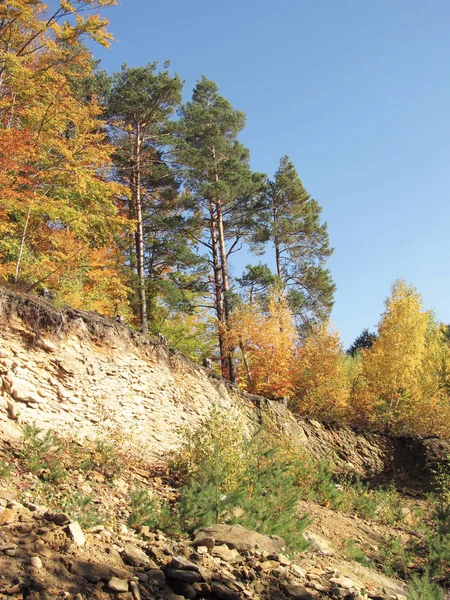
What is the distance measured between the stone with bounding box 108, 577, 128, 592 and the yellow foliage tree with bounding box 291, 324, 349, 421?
1515 centimetres

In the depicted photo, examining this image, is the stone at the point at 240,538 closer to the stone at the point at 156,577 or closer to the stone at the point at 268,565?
the stone at the point at 268,565

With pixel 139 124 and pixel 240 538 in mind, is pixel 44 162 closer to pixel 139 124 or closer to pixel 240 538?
pixel 139 124

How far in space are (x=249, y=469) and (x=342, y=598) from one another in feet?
12.4

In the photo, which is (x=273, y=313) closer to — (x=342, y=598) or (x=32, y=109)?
(x=32, y=109)

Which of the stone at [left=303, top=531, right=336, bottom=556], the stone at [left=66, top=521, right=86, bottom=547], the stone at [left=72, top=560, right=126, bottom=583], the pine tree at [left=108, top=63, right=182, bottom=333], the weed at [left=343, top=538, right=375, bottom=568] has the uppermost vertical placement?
the pine tree at [left=108, top=63, right=182, bottom=333]

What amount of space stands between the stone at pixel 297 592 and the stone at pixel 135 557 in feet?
4.94

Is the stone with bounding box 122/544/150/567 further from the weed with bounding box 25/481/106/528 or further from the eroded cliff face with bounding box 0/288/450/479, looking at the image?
the eroded cliff face with bounding box 0/288/450/479

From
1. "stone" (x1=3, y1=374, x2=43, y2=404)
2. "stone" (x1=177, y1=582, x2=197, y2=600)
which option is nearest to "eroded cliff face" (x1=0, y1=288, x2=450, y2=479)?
"stone" (x1=3, y1=374, x2=43, y2=404)

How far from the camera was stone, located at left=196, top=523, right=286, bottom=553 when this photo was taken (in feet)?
18.6

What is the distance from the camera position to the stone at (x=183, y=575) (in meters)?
4.60

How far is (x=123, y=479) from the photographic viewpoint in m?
8.02

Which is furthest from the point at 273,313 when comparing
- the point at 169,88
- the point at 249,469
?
the point at 249,469

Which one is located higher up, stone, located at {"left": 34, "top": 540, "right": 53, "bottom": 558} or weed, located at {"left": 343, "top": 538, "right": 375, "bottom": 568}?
stone, located at {"left": 34, "top": 540, "right": 53, "bottom": 558}

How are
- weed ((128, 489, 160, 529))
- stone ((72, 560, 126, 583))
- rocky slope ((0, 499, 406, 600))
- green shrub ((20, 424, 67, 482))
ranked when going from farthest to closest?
green shrub ((20, 424, 67, 482)) < weed ((128, 489, 160, 529)) < stone ((72, 560, 126, 583)) < rocky slope ((0, 499, 406, 600))
